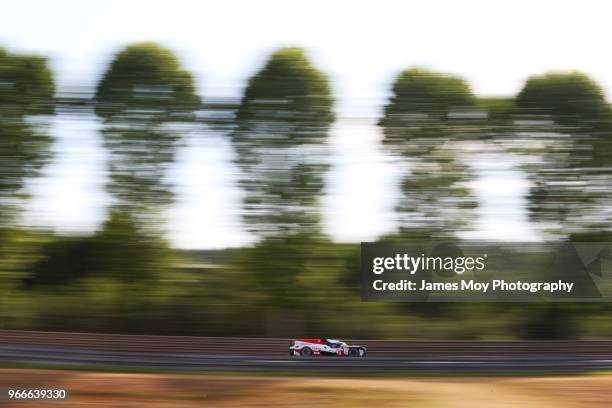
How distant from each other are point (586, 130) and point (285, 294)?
430 inches

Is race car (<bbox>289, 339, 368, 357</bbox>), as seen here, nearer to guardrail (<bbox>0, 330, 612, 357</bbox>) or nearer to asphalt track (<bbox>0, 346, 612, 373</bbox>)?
guardrail (<bbox>0, 330, 612, 357</bbox>)

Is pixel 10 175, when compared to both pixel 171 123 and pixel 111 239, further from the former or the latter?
Answer: pixel 171 123

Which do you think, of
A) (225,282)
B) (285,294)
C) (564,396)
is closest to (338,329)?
(285,294)

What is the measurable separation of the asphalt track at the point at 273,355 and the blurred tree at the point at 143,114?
4.32 metres

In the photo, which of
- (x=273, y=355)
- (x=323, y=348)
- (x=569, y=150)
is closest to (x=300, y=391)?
(x=323, y=348)

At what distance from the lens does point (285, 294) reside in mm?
20969

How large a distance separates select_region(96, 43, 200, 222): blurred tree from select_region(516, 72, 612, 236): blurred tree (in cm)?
1094

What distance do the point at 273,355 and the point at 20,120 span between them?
34.9 feet

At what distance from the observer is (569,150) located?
22.5 m

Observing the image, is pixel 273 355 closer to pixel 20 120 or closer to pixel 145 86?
pixel 145 86

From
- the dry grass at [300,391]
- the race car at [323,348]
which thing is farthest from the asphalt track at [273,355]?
the dry grass at [300,391]

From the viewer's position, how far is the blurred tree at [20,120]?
70.3ft

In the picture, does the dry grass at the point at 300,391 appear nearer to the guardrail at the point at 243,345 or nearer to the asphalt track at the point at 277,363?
the asphalt track at the point at 277,363

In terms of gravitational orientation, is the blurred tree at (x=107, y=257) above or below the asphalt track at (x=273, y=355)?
above
